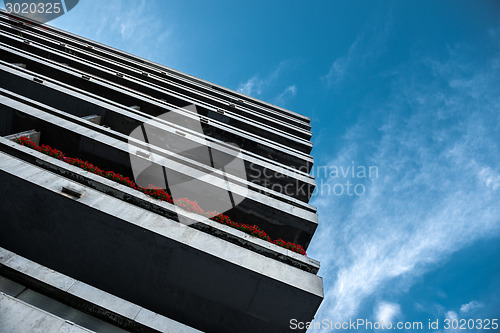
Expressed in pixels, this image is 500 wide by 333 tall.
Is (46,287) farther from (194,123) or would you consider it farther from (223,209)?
(194,123)

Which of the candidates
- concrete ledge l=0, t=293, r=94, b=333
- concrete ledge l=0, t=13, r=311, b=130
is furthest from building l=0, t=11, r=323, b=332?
concrete ledge l=0, t=13, r=311, b=130

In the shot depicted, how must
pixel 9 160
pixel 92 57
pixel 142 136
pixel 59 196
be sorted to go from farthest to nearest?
pixel 92 57 < pixel 142 136 < pixel 9 160 < pixel 59 196

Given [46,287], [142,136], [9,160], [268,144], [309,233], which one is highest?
[268,144]

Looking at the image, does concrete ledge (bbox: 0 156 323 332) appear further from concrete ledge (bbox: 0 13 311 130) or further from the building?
concrete ledge (bbox: 0 13 311 130)

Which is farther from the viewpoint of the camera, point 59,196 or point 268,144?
point 268,144

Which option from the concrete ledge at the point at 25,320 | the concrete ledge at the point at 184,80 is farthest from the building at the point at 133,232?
the concrete ledge at the point at 184,80

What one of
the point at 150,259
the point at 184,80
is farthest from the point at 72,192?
the point at 184,80

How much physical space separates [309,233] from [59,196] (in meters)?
9.39

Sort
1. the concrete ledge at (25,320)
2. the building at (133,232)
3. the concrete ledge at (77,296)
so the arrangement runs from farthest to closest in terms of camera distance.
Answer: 1. the building at (133,232)
2. the concrete ledge at (77,296)
3. the concrete ledge at (25,320)

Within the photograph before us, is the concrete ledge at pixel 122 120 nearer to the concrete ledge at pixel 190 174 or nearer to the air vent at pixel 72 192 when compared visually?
the concrete ledge at pixel 190 174

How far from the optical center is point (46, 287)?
5773 mm

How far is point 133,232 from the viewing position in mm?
7598

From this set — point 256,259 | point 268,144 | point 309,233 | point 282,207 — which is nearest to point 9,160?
A: point 256,259

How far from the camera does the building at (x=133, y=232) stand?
5922 mm
